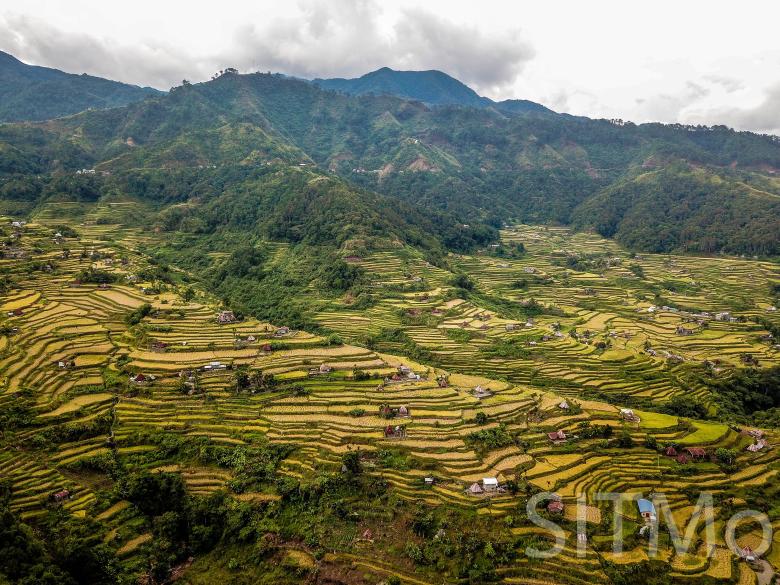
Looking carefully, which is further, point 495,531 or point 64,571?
point 495,531

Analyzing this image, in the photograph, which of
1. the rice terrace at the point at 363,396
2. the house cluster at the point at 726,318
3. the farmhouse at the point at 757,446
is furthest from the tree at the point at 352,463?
the house cluster at the point at 726,318

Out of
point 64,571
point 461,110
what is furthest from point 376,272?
point 461,110

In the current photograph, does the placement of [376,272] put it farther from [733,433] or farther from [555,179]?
[555,179]

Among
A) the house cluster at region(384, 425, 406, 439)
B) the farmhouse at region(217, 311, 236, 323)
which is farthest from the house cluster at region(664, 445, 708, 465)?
the farmhouse at region(217, 311, 236, 323)

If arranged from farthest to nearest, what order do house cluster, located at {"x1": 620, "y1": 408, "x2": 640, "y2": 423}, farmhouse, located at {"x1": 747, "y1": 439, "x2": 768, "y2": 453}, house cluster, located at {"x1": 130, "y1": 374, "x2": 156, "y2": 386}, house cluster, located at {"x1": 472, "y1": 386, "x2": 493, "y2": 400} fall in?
house cluster, located at {"x1": 472, "y1": 386, "x2": 493, "y2": 400} < house cluster, located at {"x1": 130, "y1": 374, "x2": 156, "y2": 386} < house cluster, located at {"x1": 620, "y1": 408, "x2": 640, "y2": 423} < farmhouse, located at {"x1": 747, "y1": 439, "x2": 768, "y2": 453}

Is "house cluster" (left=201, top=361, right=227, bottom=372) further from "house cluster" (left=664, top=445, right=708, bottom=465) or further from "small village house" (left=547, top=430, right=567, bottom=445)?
"house cluster" (left=664, top=445, right=708, bottom=465)

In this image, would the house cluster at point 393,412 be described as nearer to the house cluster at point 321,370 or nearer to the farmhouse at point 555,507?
the house cluster at point 321,370

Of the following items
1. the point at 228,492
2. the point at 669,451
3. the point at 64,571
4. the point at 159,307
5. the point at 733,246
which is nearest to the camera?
the point at 64,571
